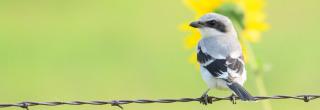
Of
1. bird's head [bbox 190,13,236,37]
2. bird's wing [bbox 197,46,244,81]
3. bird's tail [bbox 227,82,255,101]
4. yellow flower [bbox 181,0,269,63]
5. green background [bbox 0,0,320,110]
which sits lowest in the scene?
bird's tail [bbox 227,82,255,101]

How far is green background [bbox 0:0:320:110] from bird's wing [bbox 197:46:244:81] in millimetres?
2867

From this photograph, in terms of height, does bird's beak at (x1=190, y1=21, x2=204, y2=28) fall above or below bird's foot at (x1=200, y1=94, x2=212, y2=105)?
above

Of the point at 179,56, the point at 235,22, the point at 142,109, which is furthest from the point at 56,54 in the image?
the point at 235,22

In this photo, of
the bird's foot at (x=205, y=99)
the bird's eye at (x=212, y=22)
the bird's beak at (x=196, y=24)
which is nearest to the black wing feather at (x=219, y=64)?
the bird's foot at (x=205, y=99)

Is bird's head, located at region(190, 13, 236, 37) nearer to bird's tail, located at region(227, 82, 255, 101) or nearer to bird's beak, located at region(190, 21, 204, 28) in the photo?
bird's beak, located at region(190, 21, 204, 28)

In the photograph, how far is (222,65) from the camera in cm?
916

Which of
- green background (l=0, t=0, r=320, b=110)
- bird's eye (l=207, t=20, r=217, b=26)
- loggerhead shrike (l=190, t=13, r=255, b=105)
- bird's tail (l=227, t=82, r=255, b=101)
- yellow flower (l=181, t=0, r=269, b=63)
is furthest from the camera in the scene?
green background (l=0, t=0, r=320, b=110)

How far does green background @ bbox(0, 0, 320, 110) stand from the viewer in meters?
14.6

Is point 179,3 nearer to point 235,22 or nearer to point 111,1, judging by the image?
point 111,1

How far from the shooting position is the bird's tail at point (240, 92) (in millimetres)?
8573

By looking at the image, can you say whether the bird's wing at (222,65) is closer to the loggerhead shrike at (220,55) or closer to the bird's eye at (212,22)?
the loggerhead shrike at (220,55)

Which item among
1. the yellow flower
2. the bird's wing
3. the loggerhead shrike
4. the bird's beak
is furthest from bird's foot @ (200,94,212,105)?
the bird's beak

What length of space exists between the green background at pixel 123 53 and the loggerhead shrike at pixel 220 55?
7.85 feet

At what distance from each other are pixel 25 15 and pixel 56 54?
3185 millimetres
